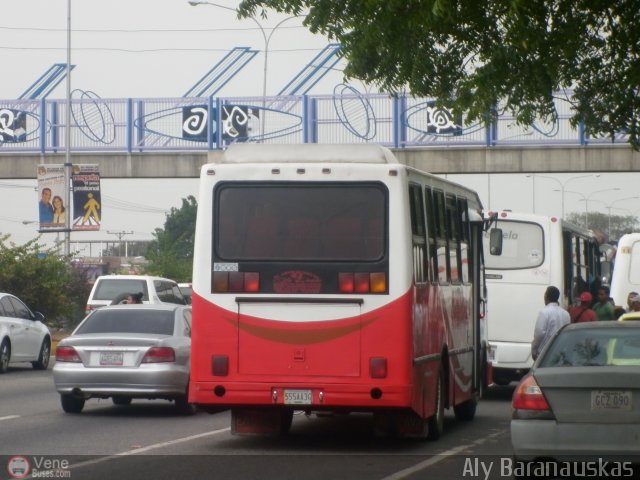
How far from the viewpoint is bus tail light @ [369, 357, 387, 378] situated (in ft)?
44.8

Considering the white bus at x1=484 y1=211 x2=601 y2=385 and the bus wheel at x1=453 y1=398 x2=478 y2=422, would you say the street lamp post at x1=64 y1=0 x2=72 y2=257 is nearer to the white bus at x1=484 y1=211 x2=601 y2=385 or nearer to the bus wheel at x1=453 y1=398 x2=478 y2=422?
the white bus at x1=484 y1=211 x2=601 y2=385

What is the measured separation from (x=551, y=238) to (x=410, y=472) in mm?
13129

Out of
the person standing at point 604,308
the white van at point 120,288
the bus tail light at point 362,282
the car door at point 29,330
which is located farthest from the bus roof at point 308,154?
the white van at point 120,288

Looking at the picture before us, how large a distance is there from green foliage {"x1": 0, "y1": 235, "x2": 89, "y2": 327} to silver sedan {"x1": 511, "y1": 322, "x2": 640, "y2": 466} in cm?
2969

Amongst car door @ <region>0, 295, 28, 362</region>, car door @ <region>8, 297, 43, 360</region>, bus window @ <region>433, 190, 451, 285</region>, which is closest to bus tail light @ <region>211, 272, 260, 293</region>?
bus window @ <region>433, 190, 451, 285</region>

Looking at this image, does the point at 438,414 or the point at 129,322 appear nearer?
the point at 438,414

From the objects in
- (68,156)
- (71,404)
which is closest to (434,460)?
(71,404)

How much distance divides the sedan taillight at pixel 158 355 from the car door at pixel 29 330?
429 inches

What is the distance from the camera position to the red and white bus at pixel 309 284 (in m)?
13.7

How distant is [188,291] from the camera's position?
46.2 meters

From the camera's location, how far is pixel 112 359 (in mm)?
18312

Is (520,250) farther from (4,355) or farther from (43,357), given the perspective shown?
(43,357)

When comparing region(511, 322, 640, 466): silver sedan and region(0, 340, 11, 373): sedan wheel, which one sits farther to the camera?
region(0, 340, 11, 373): sedan wheel

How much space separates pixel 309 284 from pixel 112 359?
526 centimetres
